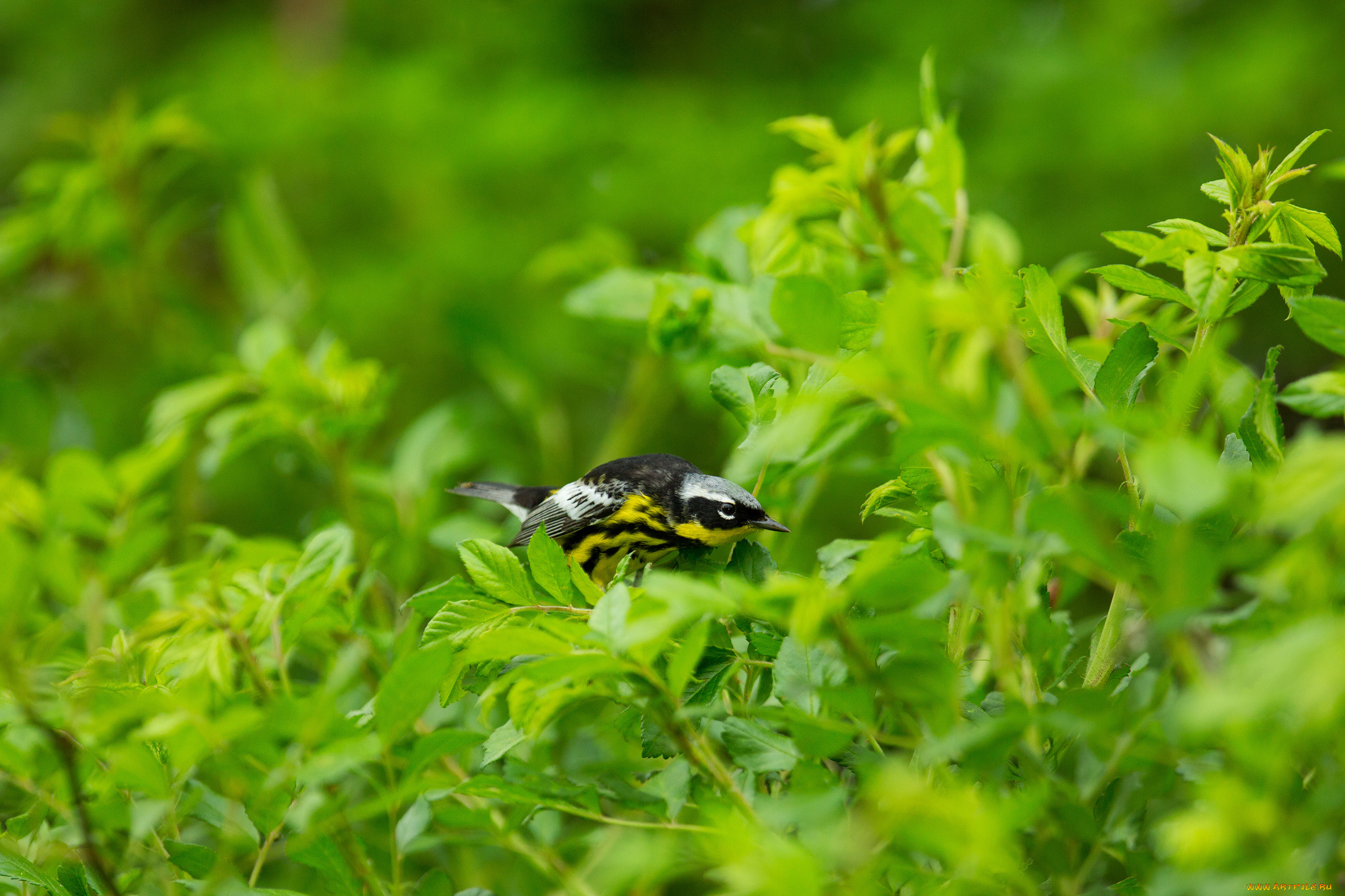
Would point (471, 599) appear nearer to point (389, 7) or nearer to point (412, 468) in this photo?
point (412, 468)

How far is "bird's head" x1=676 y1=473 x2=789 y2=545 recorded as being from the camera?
111cm

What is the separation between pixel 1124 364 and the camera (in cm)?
68

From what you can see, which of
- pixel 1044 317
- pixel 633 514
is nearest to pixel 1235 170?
Answer: pixel 1044 317

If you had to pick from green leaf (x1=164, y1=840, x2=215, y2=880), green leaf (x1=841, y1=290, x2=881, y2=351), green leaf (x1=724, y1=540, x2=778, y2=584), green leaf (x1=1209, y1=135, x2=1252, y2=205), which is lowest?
green leaf (x1=164, y1=840, x2=215, y2=880)

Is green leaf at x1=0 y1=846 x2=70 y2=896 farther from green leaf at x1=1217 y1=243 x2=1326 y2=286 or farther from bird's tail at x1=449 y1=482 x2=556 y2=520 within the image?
bird's tail at x1=449 y1=482 x2=556 y2=520

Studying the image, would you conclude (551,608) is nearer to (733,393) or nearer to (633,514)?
(733,393)

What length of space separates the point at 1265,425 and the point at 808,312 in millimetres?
289

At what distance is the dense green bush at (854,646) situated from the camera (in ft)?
1.62

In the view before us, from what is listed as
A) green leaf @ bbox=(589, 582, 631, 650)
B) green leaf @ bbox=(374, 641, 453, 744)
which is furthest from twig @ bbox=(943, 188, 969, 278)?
green leaf @ bbox=(374, 641, 453, 744)

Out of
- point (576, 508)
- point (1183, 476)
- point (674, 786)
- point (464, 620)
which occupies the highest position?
point (1183, 476)

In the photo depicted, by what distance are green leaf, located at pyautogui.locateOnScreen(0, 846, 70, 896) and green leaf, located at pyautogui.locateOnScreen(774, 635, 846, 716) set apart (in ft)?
1.68

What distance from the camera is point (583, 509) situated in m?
1.58

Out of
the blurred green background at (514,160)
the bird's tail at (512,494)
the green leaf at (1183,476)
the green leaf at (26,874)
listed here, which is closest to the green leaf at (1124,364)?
the green leaf at (1183,476)

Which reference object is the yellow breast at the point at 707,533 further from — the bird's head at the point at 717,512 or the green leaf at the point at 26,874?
the green leaf at the point at 26,874
